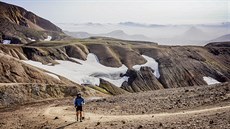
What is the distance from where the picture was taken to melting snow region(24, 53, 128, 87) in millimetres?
104769

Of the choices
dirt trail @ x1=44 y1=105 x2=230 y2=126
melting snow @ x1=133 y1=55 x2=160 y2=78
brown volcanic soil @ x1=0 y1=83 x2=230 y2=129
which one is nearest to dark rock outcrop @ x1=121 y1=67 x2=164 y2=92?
melting snow @ x1=133 y1=55 x2=160 y2=78

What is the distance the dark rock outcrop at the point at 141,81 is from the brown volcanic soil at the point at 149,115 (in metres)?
75.1

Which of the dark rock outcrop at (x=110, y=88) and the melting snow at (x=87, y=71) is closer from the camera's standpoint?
the melting snow at (x=87, y=71)

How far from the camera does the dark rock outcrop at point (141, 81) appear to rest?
11769 centimetres

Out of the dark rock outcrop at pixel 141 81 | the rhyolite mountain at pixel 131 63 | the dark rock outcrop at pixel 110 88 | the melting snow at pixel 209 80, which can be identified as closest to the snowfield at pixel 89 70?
the dark rock outcrop at pixel 110 88

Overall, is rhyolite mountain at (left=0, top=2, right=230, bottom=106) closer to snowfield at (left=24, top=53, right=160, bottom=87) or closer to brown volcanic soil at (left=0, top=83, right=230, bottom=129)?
snowfield at (left=24, top=53, right=160, bottom=87)

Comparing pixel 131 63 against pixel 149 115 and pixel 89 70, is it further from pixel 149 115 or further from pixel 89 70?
pixel 149 115

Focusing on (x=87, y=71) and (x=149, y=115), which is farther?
(x=87, y=71)

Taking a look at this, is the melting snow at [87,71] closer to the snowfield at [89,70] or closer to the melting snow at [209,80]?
the snowfield at [89,70]

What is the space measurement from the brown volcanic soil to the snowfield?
6363 cm

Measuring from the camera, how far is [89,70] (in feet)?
A: 383

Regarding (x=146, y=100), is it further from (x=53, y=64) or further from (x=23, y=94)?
(x=53, y=64)

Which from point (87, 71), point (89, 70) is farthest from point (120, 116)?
Result: point (89, 70)

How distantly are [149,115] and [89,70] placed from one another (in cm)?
8714
